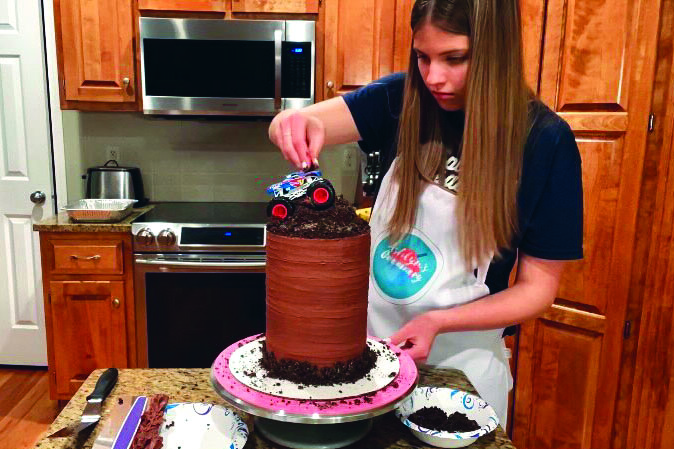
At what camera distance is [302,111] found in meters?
1.20

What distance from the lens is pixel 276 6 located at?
8.66 ft

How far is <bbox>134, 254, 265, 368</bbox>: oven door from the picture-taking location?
2.49m

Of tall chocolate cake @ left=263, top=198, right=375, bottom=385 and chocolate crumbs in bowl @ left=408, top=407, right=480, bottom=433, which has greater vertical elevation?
tall chocolate cake @ left=263, top=198, right=375, bottom=385

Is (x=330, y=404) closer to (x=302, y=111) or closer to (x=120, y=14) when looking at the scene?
(x=302, y=111)

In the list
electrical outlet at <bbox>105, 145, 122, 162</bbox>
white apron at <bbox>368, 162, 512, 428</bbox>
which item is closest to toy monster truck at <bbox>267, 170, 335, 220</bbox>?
white apron at <bbox>368, 162, 512, 428</bbox>

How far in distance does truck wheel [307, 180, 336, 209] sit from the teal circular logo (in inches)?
13.9

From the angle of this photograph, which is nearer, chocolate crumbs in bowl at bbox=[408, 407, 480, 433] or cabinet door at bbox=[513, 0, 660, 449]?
chocolate crumbs in bowl at bbox=[408, 407, 480, 433]

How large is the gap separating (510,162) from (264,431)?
0.66 metres

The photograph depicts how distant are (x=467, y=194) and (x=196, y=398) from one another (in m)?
0.63

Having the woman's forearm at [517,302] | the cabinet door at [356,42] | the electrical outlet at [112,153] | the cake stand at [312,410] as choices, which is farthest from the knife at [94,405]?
the electrical outlet at [112,153]

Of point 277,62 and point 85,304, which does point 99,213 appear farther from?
point 277,62

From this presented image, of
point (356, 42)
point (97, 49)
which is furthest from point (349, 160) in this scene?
point (97, 49)

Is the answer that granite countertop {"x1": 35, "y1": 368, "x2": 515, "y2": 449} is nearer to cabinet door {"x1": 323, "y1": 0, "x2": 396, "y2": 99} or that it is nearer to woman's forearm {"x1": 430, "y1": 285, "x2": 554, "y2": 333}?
woman's forearm {"x1": 430, "y1": 285, "x2": 554, "y2": 333}

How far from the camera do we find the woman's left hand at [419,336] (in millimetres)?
979
